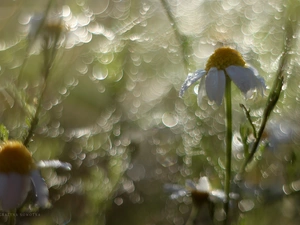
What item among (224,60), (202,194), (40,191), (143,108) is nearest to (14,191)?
(40,191)

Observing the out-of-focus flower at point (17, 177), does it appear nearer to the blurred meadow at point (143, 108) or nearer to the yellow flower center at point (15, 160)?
the yellow flower center at point (15, 160)

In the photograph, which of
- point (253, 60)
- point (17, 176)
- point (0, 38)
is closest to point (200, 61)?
point (253, 60)

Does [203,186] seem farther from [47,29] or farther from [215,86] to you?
[47,29]

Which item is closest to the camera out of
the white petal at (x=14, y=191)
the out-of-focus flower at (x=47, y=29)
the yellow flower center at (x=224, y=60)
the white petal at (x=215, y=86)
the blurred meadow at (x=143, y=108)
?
the white petal at (x=14, y=191)

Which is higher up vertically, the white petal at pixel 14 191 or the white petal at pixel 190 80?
the white petal at pixel 14 191

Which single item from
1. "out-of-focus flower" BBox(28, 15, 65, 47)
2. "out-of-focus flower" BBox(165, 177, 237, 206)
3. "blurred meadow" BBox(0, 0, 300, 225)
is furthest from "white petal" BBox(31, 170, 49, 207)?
"out-of-focus flower" BBox(28, 15, 65, 47)

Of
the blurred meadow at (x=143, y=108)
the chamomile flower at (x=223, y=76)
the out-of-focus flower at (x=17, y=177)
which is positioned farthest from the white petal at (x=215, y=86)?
the out-of-focus flower at (x=17, y=177)

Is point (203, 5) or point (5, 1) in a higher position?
point (5, 1)

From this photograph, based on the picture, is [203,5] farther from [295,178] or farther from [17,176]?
[17,176]
